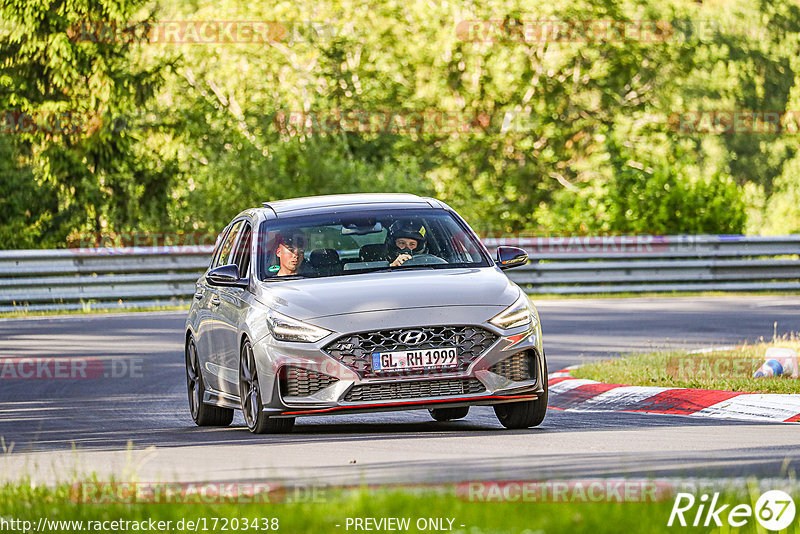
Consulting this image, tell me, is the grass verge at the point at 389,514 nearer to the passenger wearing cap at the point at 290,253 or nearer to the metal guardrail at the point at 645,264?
the passenger wearing cap at the point at 290,253

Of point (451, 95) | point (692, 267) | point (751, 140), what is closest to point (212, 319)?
point (692, 267)

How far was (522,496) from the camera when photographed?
21.2ft

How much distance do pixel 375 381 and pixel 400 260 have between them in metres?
1.39

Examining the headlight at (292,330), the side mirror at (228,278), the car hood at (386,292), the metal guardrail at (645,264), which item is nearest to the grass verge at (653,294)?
the metal guardrail at (645,264)

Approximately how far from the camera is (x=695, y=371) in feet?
43.0

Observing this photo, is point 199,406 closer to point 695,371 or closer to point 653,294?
point 695,371

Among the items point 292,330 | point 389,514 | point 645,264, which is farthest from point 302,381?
point 645,264

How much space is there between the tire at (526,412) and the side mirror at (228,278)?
2.01 meters

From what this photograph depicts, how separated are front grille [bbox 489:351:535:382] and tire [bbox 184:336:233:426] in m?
2.84

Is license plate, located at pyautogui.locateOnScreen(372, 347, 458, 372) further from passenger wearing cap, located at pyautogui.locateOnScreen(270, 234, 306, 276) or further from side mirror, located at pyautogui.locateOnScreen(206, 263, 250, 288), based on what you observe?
side mirror, located at pyautogui.locateOnScreen(206, 263, 250, 288)

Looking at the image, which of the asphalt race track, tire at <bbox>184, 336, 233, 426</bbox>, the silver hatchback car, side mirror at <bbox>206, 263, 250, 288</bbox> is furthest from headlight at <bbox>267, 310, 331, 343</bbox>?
tire at <bbox>184, 336, 233, 426</bbox>

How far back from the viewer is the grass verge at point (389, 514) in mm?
5559

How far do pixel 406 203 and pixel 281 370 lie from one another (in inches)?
84.9

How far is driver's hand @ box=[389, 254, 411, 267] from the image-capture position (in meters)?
10.9
